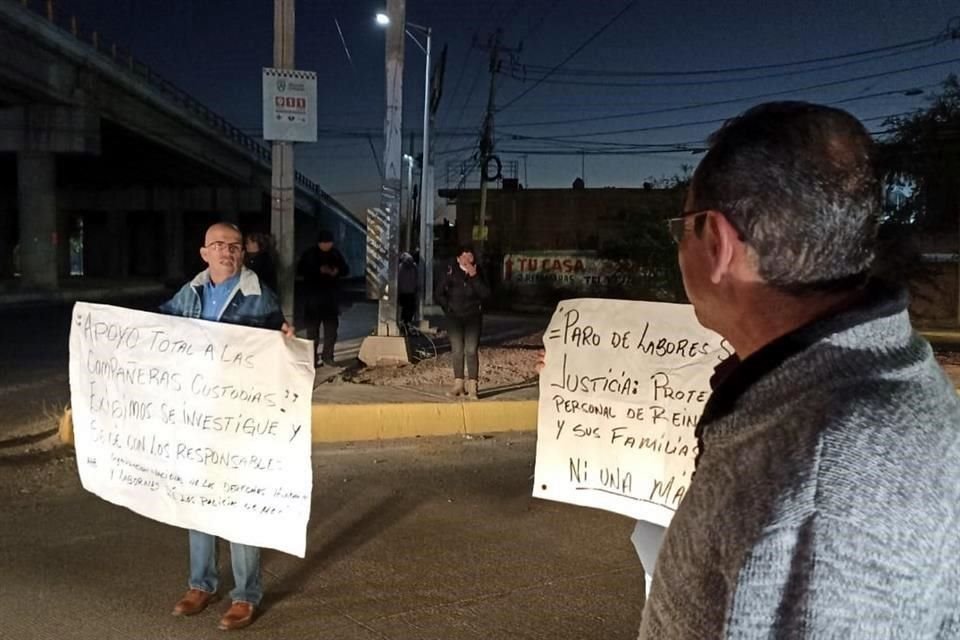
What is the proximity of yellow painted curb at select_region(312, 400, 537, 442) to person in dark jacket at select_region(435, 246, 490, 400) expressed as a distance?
26.9 inches

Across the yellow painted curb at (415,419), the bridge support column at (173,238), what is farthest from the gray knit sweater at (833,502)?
the bridge support column at (173,238)

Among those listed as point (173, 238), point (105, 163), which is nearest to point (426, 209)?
point (105, 163)

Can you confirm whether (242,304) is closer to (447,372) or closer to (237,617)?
(237,617)

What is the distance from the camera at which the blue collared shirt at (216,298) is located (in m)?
4.73

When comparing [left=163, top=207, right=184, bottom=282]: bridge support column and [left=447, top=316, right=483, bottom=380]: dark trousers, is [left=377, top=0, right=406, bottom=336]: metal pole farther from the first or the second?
[left=163, top=207, right=184, bottom=282]: bridge support column

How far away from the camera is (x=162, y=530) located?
5930 millimetres

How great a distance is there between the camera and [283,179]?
35.7 ft

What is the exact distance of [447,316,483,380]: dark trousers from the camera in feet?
33.4

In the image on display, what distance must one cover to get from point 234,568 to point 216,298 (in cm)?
141

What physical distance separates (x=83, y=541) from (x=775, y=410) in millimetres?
5599

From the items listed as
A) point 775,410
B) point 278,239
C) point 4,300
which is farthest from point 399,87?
point 4,300

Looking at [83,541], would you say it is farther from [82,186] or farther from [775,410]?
[82,186]

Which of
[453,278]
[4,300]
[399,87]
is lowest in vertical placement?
[4,300]

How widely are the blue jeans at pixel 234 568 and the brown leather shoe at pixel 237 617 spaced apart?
0.03 m
